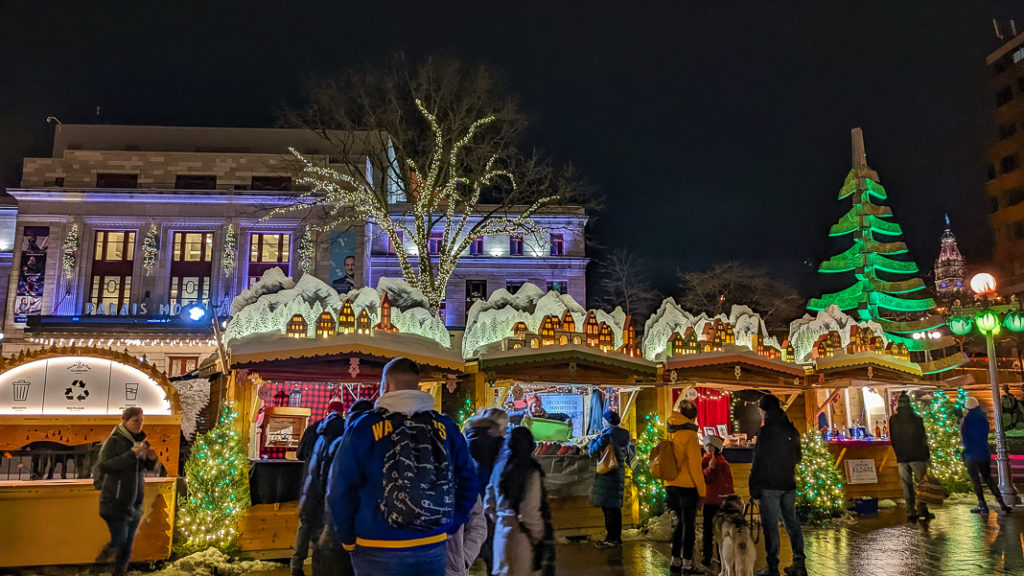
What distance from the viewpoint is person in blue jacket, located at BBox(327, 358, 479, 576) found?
354 cm

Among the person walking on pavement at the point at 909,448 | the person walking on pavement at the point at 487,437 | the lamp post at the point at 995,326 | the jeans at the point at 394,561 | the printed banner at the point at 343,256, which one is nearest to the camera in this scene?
the jeans at the point at 394,561

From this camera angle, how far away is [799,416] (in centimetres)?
1564

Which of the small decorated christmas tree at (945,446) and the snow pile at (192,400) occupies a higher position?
the snow pile at (192,400)

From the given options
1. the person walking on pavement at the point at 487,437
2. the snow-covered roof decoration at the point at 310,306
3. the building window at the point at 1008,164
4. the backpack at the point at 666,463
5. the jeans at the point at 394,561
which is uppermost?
the building window at the point at 1008,164

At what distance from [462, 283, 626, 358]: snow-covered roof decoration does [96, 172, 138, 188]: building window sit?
3147cm

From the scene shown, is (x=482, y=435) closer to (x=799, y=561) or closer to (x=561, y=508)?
(x=799, y=561)

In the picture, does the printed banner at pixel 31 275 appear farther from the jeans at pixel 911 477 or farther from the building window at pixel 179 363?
the jeans at pixel 911 477

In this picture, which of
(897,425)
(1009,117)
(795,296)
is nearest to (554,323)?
(897,425)

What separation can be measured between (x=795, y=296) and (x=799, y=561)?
3873 centimetres

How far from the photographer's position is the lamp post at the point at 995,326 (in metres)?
13.1

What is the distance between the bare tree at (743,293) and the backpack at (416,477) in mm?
40875

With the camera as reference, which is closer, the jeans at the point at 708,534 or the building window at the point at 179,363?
the jeans at the point at 708,534

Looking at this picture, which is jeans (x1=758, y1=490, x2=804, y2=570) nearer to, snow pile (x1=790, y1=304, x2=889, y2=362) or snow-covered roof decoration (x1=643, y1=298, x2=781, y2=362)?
snow-covered roof decoration (x1=643, y1=298, x2=781, y2=362)

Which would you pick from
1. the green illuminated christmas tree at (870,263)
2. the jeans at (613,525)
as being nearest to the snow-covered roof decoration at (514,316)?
the jeans at (613,525)
